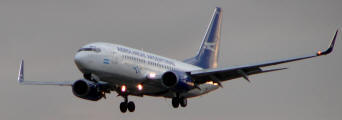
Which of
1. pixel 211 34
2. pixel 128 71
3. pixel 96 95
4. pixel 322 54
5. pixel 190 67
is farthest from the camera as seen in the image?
pixel 211 34

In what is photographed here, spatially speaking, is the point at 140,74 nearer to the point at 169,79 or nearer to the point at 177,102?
the point at 169,79

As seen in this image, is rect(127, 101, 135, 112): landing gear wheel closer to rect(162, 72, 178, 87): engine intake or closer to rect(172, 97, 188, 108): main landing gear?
rect(172, 97, 188, 108): main landing gear

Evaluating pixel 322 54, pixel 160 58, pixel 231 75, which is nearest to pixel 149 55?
pixel 160 58

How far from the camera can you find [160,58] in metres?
75.7

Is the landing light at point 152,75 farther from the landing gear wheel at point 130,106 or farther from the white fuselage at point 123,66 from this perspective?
the landing gear wheel at point 130,106

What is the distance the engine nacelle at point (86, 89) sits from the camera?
2943 inches

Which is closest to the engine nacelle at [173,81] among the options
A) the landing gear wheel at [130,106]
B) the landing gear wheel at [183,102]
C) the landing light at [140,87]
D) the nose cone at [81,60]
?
the landing light at [140,87]

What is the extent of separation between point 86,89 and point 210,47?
19.9m

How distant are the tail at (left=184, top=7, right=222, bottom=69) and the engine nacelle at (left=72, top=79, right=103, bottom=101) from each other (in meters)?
13.0

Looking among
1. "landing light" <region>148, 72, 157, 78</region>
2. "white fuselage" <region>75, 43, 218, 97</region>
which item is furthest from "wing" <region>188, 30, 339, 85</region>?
"landing light" <region>148, 72, 157, 78</region>

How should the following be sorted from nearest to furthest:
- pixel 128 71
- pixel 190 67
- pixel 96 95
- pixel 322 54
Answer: pixel 322 54 < pixel 128 71 < pixel 96 95 < pixel 190 67

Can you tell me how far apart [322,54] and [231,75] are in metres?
11.9

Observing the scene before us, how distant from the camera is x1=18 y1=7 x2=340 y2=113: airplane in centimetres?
6869

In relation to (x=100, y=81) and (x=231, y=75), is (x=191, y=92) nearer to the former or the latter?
(x=231, y=75)
